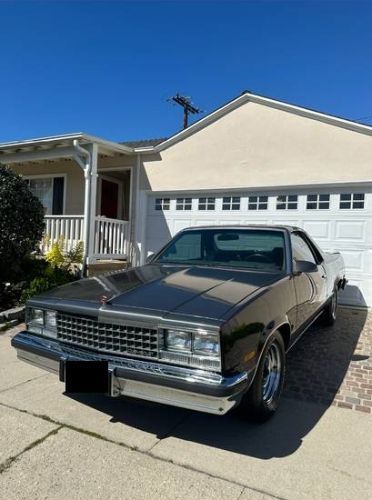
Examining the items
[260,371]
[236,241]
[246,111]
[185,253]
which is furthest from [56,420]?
[246,111]

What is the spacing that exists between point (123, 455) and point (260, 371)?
1.17 m

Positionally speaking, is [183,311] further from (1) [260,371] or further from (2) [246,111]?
(2) [246,111]

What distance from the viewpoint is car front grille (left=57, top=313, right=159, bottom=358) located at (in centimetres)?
279

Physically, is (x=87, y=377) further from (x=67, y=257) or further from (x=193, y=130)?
(x=193, y=130)

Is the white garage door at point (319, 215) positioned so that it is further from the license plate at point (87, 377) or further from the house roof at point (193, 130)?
the license plate at point (87, 377)

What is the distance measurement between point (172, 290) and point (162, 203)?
7183 millimetres

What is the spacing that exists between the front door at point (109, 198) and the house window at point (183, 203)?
3288 millimetres

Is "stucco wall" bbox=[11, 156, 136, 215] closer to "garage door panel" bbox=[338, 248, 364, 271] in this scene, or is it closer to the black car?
"garage door panel" bbox=[338, 248, 364, 271]

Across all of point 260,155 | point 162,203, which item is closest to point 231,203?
point 260,155

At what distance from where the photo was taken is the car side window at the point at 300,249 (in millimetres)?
4410

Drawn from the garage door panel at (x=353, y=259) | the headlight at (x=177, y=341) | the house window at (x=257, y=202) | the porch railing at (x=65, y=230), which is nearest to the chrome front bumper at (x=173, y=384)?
the headlight at (x=177, y=341)

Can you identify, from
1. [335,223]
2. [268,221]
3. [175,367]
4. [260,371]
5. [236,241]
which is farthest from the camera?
[268,221]

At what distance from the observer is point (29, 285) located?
737 centimetres

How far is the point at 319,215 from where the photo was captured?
8.34 m
